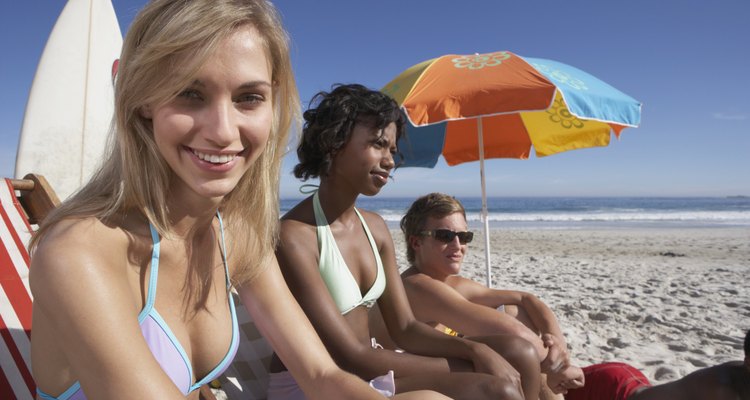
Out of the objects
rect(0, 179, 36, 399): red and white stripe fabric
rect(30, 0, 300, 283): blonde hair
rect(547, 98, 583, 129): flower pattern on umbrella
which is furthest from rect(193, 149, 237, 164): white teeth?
rect(547, 98, 583, 129): flower pattern on umbrella

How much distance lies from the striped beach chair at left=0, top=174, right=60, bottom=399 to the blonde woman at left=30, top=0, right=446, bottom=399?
92 centimetres

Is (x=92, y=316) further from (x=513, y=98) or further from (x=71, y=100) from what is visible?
(x=71, y=100)

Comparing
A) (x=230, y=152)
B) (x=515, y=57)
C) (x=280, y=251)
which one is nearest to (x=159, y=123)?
(x=230, y=152)

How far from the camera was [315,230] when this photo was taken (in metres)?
2.28

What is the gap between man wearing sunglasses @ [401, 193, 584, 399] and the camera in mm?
2725

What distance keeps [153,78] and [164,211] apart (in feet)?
1.14

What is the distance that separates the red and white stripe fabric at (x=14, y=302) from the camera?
205cm

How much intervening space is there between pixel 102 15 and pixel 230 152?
4.34 m

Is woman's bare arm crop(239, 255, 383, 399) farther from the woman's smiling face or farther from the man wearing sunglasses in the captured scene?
the man wearing sunglasses

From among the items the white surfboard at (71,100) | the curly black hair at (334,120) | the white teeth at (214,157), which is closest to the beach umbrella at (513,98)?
the curly black hair at (334,120)

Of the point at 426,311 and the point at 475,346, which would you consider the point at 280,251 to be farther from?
the point at 426,311

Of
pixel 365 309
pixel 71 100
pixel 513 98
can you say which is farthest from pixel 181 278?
pixel 71 100

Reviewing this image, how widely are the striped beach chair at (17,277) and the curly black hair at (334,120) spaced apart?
1375mm

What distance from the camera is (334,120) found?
97.2 inches
